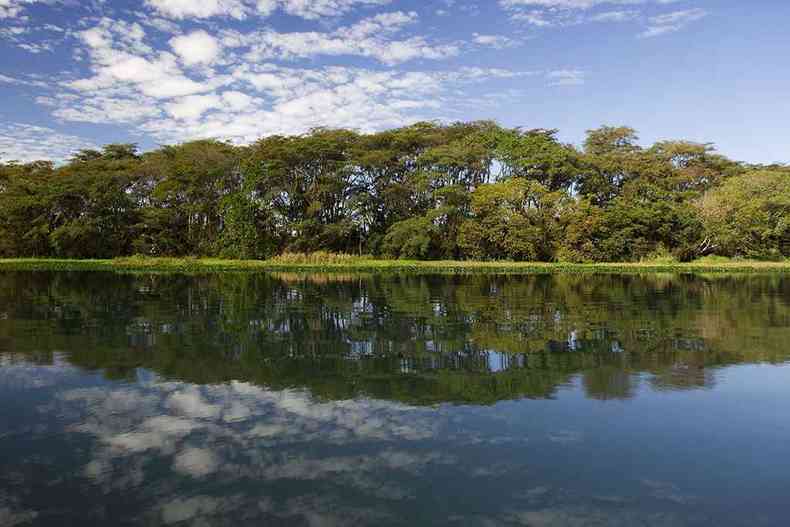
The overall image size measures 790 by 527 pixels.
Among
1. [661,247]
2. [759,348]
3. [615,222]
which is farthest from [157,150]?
[759,348]

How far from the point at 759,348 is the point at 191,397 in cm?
1009

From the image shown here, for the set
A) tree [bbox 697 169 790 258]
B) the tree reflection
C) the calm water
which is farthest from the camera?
tree [bbox 697 169 790 258]

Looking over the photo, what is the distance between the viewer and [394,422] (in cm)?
664

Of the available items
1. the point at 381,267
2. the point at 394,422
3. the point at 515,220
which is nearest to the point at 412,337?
the point at 394,422

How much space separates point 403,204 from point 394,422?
3957 centimetres

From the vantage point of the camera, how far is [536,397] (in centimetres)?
768

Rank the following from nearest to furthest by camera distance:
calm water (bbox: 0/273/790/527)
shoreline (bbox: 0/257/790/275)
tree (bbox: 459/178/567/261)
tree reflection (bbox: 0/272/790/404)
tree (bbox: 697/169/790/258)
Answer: calm water (bbox: 0/273/790/527) < tree reflection (bbox: 0/272/790/404) < shoreline (bbox: 0/257/790/275) < tree (bbox: 459/178/567/261) < tree (bbox: 697/169/790/258)

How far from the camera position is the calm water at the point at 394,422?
15.4 ft

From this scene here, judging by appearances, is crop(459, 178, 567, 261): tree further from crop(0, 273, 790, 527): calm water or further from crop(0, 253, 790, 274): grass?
crop(0, 273, 790, 527): calm water

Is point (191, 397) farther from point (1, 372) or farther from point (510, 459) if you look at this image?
point (510, 459)

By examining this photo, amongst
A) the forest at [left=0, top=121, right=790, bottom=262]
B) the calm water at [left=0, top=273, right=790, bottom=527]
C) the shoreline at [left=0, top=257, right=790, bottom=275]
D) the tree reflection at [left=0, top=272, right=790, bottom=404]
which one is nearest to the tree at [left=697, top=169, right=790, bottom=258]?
the forest at [left=0, top=121, right=790, bottom=262]

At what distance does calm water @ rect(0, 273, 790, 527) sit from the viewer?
4.69 metres

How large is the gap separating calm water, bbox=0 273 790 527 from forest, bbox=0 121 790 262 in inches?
1140

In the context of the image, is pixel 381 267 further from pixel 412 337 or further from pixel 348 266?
pixel 412 337
